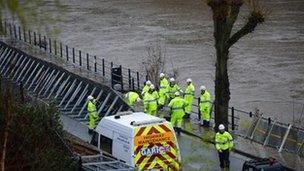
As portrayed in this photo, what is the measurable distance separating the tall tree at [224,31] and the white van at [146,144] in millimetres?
3911

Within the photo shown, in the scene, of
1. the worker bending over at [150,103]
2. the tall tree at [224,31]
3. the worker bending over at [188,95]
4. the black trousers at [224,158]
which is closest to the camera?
the black trousers at [224,158]

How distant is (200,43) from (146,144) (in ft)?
92.1

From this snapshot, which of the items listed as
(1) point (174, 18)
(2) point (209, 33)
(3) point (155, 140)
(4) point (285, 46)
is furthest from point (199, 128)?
(1) point (174, 18)

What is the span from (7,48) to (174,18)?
2268cm

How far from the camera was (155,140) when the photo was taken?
1299 centimetres

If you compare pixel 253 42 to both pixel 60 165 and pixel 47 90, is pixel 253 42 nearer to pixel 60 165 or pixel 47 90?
pixel 47 90

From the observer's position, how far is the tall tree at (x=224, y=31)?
16078 millimetres

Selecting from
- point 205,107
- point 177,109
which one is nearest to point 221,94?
point 205,107

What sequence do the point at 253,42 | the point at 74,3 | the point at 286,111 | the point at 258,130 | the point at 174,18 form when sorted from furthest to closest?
1. the point at 74,3
2. the point at 174,18
3. the point at 253,42
4. the point at 286,111
5. the point at 258,130

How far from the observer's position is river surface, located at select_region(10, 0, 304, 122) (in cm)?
2997

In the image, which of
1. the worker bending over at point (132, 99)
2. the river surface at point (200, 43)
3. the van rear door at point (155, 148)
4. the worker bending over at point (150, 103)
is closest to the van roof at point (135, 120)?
the van rear door at point (155, 148)

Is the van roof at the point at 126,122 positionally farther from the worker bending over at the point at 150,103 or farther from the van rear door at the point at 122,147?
the worker bending over at the point at 150,103

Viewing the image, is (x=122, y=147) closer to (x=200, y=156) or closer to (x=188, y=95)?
(x=200, y=156)

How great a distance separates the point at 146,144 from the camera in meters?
12.9
